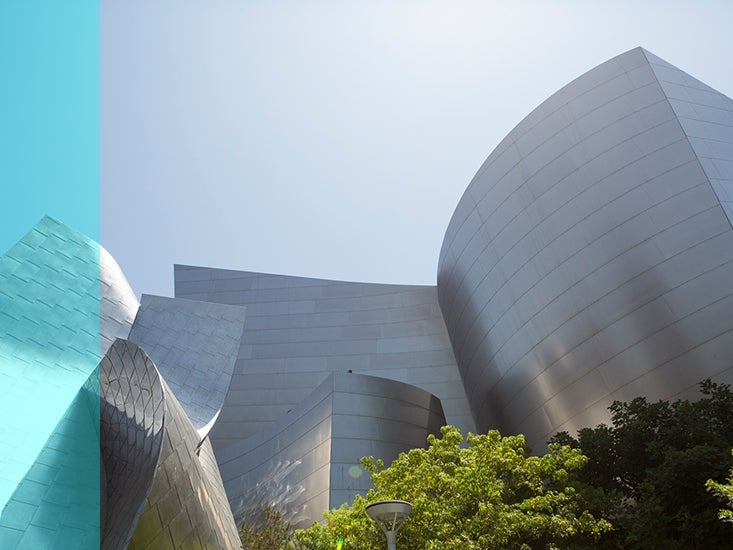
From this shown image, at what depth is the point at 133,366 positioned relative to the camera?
507 inches

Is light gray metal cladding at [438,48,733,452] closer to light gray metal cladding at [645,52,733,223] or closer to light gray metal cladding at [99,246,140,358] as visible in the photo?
light gray metal cladding at [645,52,733,223]

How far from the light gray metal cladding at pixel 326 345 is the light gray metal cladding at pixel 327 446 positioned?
23.3ft

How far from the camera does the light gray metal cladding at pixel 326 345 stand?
34500mm

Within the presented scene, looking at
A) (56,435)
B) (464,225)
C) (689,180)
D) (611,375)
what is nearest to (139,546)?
(56,435)

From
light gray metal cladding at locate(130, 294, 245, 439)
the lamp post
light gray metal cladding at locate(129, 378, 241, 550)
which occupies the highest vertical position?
light gray metal cladding at locate(130, 294, 245, 439)

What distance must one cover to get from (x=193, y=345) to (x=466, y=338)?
1212 centimetres

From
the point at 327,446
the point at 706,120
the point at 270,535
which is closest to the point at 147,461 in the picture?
the point at 270,535

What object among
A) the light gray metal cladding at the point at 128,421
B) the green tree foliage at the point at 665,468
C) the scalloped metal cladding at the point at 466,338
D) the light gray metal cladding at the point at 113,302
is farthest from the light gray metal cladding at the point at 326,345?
the light gray metal cladding at the point at 128,421

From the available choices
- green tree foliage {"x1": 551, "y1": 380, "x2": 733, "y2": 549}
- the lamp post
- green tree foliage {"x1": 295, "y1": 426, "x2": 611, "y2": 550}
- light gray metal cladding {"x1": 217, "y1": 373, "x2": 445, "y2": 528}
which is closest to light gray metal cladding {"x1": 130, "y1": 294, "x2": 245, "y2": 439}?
light gray metal cladding {"x1": 217, "y1": 373, "x2": 445, "y2": 528}

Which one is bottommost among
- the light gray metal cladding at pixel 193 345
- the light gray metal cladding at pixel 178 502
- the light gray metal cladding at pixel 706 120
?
A: the light gray metal cladding at pixel 178 502
